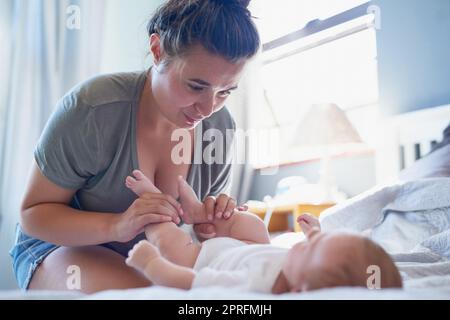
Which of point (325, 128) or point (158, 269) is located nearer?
point (158, 269)

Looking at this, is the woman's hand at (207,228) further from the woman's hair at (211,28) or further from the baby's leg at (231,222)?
the woman's hair at (211,28)

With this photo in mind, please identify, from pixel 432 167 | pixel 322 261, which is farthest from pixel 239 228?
pixel 432 167

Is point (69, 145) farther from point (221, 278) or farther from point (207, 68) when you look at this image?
point (221, 278)

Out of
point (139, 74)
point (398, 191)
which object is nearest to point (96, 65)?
point (139, 74)

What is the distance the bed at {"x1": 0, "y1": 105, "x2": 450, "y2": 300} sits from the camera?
1.51 ft

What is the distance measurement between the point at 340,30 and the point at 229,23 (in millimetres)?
617

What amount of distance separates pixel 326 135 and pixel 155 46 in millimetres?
1172

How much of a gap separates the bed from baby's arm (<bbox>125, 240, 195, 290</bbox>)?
0.11 feet

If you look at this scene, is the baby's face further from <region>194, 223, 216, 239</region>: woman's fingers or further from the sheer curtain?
the sheer curtain

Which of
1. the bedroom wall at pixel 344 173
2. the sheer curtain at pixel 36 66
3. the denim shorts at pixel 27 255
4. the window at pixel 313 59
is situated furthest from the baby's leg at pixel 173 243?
the bedroom wall at pixel 344 173

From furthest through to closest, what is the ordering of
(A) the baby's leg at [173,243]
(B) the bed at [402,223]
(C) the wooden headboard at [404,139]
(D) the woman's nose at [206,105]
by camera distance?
(C) the wooden headboard at [404,139] → (D) the woman's nose at [206,105] → (A) the baby's leg at [173,243] → (B) the bed at [402,223]

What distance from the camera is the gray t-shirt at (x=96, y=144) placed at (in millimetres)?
722

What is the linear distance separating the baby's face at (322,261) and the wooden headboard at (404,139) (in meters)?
1.11

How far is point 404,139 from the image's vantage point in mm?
1712
